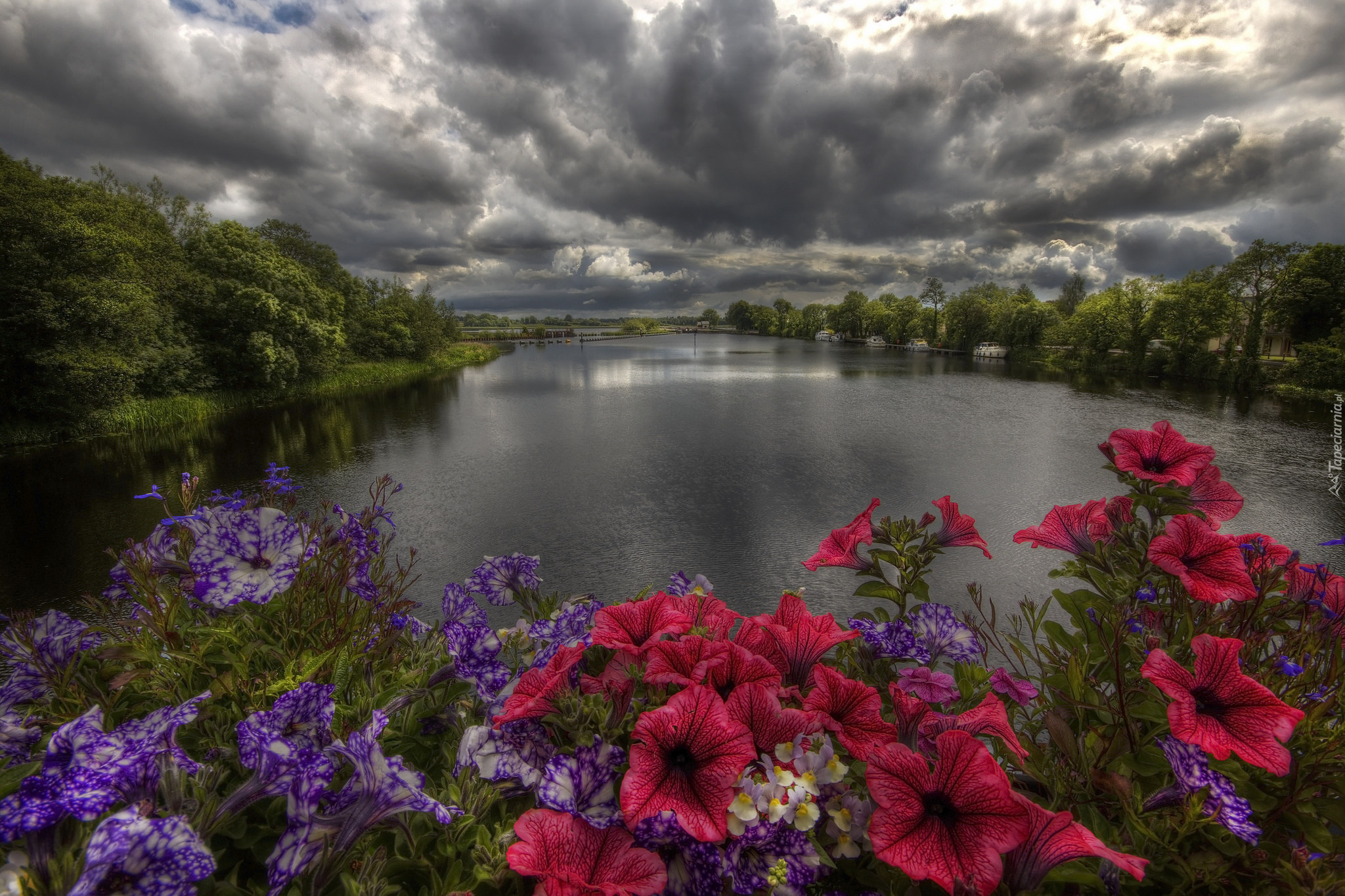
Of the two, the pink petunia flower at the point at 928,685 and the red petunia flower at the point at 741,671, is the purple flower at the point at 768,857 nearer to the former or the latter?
the red petunia flower at the point at 741,671

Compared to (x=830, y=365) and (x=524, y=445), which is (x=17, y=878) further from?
(x=830, y=365)

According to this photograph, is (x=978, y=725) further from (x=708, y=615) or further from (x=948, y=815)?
(x=708, y=615)

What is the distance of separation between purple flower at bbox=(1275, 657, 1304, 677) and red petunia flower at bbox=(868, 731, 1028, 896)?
82cm

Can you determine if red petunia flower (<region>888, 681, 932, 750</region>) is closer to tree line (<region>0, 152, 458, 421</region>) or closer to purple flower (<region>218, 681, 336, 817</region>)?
purple flower (<region>218, 681, 336, 817</region>)

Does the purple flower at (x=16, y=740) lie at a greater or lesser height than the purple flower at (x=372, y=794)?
lesser

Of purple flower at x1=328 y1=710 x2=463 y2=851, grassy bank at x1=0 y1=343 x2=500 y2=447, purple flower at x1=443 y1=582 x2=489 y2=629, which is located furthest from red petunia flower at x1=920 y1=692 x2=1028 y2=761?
grassy bank at x1=0 y1=343 x2=500 y2=447

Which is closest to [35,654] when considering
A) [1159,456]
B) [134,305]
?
[1159,456]

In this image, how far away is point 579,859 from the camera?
0.86 metres

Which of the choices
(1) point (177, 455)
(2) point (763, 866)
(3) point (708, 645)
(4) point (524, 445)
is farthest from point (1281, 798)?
(1) point (177, 455)

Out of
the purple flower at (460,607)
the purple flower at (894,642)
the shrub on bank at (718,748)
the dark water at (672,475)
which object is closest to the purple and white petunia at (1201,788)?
the shrub on bank at (718,748)

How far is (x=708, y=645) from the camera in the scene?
1042 millimetres

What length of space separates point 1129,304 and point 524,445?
49307 millimetres

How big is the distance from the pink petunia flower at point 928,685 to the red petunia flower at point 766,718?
47cm

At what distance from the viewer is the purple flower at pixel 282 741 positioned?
883mm
